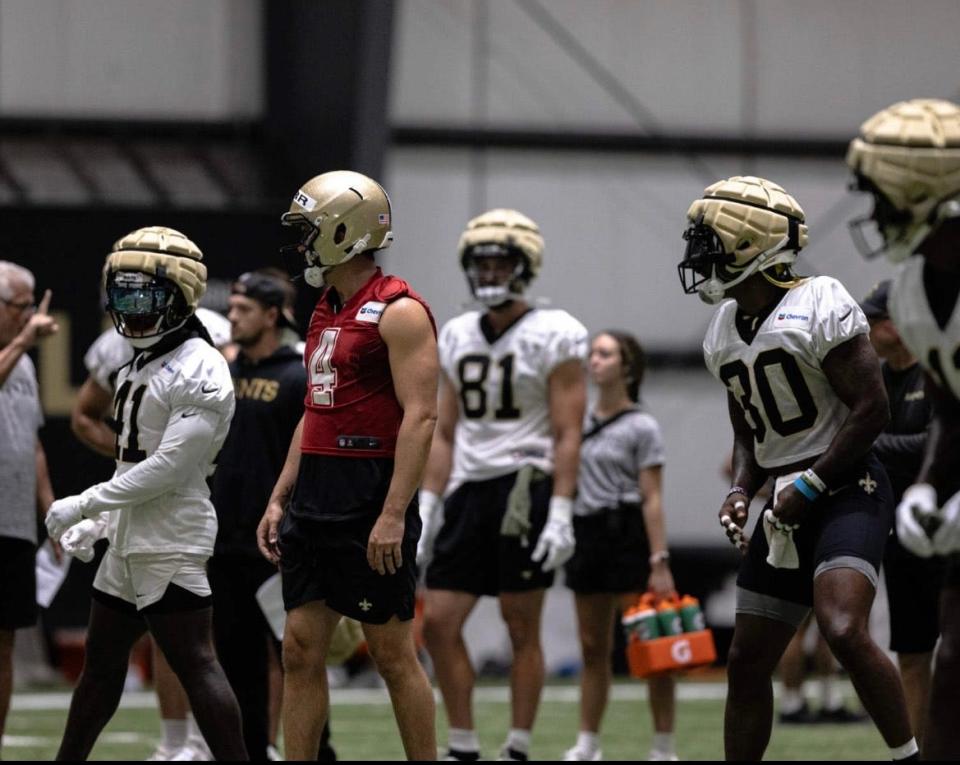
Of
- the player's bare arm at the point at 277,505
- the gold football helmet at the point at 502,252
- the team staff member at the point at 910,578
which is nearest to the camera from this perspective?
the player's bare arm at the point at 277,505

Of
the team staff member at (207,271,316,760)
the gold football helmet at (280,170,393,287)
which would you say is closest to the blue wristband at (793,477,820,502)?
the gold football helmet at (280,170,393,287)

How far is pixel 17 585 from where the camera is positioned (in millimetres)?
6949

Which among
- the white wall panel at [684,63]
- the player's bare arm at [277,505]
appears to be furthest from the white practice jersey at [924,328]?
the white wall panel at [684,63]

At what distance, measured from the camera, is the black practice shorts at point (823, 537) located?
5.29m

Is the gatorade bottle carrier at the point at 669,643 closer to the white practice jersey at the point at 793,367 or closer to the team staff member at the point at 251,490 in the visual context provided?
the team staff member at the point at 251,490

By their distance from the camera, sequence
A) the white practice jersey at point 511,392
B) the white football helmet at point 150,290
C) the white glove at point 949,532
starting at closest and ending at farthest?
1. the white glove at point 949,532
2. the white football helmet at point 150,290
3. the white practice jersey at point 511,392

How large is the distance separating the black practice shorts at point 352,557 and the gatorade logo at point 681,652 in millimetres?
2511

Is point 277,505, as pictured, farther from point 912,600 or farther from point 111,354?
point 912,600

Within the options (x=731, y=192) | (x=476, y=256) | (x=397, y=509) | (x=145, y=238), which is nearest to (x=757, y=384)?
(x=731, y=192)

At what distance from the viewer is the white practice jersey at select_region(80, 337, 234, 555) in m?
5.54

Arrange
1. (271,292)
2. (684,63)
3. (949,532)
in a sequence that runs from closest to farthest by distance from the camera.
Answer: (949,532) < (271,292) < (684,63)

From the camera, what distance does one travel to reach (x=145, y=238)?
584 cm

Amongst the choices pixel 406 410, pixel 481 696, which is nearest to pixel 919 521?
pixel 406 410

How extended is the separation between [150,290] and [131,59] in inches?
393
